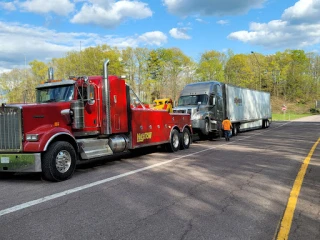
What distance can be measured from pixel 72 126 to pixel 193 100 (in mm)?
11433

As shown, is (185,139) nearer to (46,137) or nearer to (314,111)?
(46,137)

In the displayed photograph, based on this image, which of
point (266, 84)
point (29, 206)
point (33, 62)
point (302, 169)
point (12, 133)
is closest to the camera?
point (29, 206)

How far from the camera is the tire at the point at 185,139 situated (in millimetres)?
13364

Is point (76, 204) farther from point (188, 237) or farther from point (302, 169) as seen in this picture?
point (302, 169)

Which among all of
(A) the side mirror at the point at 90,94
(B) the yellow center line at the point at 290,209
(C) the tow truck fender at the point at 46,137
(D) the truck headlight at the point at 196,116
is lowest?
(B) the yellow center line at the point at 290,209

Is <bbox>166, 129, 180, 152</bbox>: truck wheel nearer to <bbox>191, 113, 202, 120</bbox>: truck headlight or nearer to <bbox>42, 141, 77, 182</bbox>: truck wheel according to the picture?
<bbox>191, 113, 202, 120</bbox>: truck headlight

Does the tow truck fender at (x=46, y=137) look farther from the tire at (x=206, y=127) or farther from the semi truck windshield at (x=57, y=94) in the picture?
the tire at (x=206, y=127)

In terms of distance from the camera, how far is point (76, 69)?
49.8 metres

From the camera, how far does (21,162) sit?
684cm

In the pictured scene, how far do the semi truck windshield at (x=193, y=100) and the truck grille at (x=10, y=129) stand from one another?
1262 centimetres

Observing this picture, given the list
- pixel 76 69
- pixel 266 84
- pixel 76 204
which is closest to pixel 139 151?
pixel 76 204

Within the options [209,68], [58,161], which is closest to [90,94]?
[58,161]

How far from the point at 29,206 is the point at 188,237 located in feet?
9.51

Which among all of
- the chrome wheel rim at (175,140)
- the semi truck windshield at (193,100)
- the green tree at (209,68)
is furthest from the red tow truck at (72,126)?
the green tree at (209,68)
